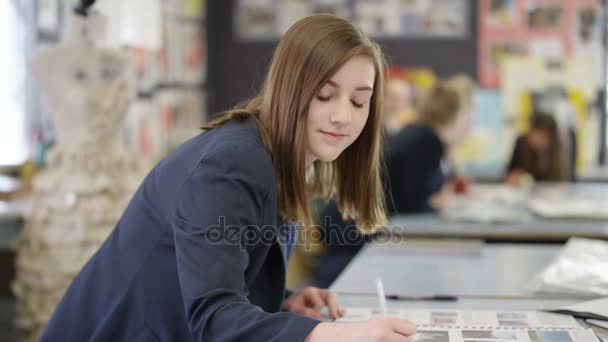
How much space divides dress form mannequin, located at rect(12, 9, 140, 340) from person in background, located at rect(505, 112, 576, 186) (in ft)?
8.26

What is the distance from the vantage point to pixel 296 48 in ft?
4.25

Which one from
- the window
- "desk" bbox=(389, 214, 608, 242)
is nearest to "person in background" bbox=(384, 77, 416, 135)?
"desk" bbox=(389, 214, 608, 242)

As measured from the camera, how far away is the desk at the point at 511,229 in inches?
116

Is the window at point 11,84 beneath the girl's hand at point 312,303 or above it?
above

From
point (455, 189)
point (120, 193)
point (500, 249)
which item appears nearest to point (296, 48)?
point (500, 249)

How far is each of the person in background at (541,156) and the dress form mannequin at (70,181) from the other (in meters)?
2.52

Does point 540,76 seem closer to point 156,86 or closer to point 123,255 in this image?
point 156,86

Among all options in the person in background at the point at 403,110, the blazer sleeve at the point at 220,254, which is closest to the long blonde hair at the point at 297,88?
the blazer sleeve at the point at 220,254

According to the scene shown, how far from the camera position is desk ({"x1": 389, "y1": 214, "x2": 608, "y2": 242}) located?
9.65ft

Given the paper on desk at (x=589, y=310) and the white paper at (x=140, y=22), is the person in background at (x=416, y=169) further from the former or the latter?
the paper on desk at (x=589, y=310)

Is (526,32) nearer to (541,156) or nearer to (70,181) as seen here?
(541,156)

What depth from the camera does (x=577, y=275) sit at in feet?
6.08

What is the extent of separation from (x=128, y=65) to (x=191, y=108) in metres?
2.17

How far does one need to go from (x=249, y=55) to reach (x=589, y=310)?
13.9 feet
